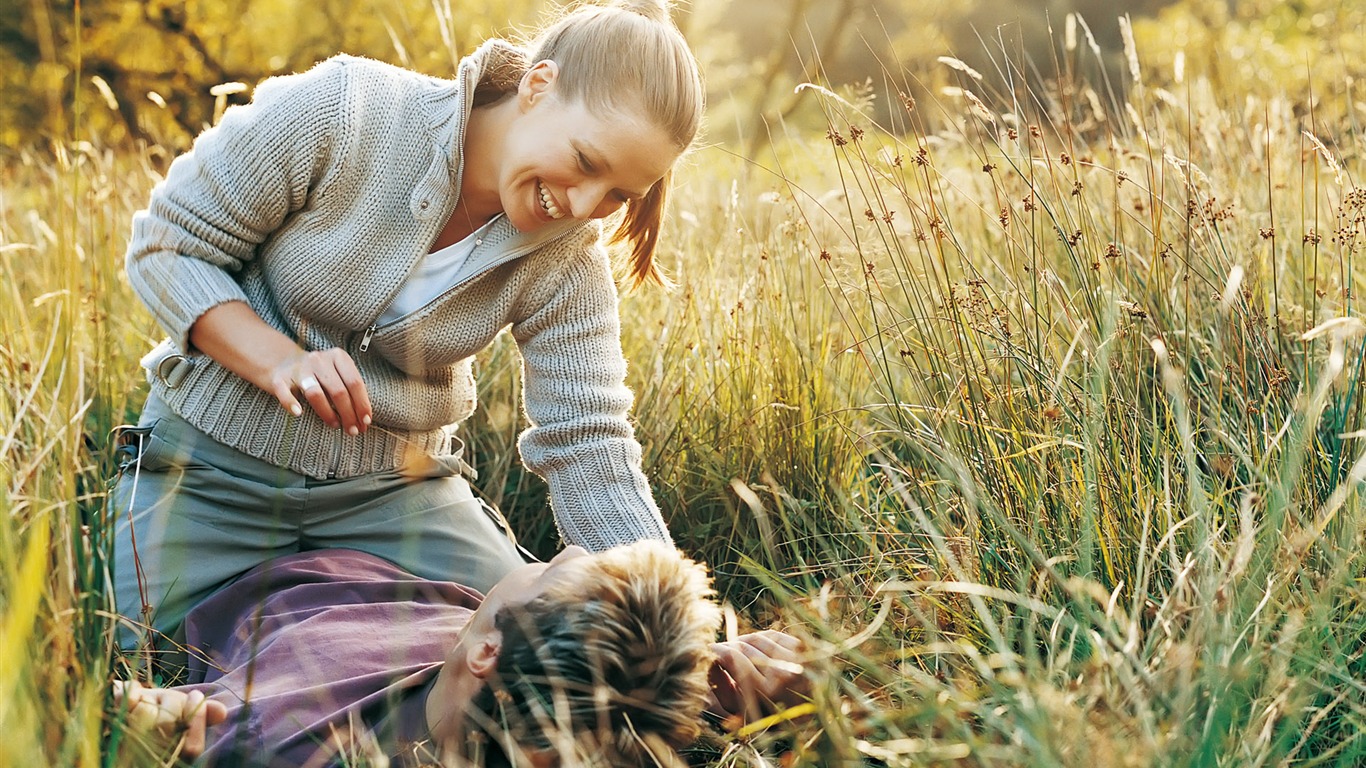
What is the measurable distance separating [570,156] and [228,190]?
0.61 metres

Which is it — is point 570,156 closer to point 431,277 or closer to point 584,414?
point 431,277

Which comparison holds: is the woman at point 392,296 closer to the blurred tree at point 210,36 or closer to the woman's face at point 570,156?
the woman's face at point 570,156

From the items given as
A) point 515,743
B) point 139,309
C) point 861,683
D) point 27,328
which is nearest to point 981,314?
point 861,683

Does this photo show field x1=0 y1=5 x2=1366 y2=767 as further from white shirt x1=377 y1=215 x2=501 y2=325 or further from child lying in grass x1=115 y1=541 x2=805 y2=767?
white shirt x1=377 y1=215 x2=501 y2=325

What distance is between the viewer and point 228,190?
6.84 feet

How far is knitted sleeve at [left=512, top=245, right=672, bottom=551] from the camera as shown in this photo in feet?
7.39

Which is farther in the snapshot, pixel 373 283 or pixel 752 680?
pixel 373 283

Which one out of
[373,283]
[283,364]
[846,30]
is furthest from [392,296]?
[846,30]

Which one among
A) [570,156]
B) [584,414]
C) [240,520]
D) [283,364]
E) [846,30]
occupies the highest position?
[570,156]

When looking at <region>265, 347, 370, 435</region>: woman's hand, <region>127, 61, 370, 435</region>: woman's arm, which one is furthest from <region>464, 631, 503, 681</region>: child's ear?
<region>127, 61, 370, 435</region>: woman's arm

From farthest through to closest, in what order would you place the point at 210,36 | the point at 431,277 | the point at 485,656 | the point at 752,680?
the point at 210,36
the point at 431,277
the point at 752,680
the point at 485,656

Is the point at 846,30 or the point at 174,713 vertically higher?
the point at 174,713

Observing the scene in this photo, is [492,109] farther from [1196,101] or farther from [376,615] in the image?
[1196,101]

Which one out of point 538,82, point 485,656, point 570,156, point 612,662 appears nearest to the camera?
point 612,662
